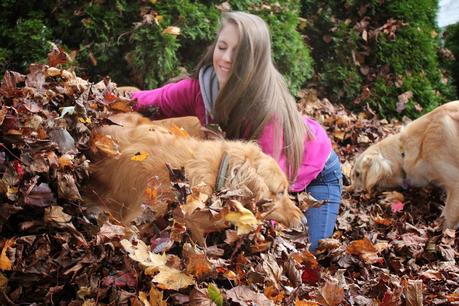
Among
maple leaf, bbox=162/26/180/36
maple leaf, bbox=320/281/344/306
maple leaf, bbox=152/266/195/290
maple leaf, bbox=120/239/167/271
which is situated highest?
maple leaf, bbox=162/26/180/36

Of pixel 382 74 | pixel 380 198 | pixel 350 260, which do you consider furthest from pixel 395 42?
pixel 350 260

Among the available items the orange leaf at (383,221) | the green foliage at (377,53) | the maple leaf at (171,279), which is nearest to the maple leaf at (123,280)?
the maple leaf at (171,279)

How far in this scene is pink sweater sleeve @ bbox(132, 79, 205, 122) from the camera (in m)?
3.97

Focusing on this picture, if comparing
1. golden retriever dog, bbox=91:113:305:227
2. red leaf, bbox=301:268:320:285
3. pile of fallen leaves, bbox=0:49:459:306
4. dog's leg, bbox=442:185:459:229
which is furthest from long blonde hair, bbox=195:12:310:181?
dog's leg, bbox=442:185:459:229

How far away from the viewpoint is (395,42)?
7.55 metres

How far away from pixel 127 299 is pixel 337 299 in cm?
93

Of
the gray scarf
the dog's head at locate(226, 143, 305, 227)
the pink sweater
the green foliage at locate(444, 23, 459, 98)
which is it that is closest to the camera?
the dog's head at locate(226, 143, 305, 227)

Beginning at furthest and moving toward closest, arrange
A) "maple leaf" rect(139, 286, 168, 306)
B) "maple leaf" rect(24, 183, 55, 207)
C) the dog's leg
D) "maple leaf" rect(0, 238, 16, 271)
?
the dog's leg, "maple leaf" rect(24, 183, 55, 207), "maple leaf" rect(0, 238, 16, 271), "maple leaf" rect(139, 286, 168, 306)

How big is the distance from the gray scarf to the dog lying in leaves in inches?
100

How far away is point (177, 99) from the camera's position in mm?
4039

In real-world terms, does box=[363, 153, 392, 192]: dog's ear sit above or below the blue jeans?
below

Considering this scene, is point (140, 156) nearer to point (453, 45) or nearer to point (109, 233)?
point (109, 233)

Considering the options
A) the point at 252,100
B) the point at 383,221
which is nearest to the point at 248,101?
the point at 252,100

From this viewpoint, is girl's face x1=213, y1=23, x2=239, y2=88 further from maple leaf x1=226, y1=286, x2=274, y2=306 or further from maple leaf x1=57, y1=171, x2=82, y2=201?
maple leaf x1=226, y1=286, x2=274, y2=306
